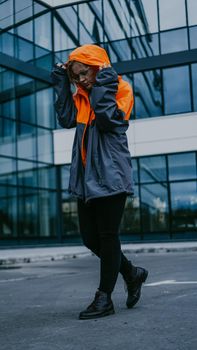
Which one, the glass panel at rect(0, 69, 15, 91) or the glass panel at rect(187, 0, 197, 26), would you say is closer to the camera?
the glass panel at rect(0, 69, 15, 91)

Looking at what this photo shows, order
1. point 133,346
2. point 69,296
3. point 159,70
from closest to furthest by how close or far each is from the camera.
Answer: point 133,346, point 69,296, point 159,70

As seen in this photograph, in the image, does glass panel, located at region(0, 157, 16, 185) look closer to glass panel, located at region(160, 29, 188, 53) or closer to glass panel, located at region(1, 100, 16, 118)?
glass panel, located at region(1, 100, 16, 118)

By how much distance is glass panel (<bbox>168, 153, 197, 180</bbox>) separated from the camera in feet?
73.4

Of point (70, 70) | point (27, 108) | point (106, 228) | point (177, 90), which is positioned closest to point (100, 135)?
point (70, 70)

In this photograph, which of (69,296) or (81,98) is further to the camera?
(69,296)

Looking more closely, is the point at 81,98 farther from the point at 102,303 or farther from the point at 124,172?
the point at 102,303

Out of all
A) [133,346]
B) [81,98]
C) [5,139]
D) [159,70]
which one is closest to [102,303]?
[133,346]

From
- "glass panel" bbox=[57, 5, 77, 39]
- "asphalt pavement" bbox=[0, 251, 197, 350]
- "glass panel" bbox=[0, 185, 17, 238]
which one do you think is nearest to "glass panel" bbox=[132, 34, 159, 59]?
"glass panel" bbox=[57, 5, 77, 39]

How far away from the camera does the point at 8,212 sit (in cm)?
2144

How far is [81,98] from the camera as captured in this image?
379cm

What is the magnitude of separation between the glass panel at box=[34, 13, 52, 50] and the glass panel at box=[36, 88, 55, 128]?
1968 mm

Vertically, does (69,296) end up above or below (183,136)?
below

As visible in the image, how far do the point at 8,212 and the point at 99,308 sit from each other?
59.7ft

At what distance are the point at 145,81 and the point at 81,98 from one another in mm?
19943
